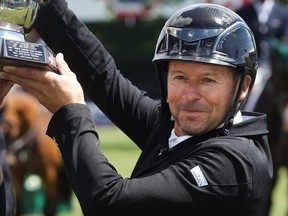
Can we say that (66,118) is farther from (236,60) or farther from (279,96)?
(279,96)

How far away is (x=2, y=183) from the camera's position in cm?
342

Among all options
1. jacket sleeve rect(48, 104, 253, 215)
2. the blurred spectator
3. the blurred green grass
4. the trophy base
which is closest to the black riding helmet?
jacket sleeve rect(48, 104, 253, 215)

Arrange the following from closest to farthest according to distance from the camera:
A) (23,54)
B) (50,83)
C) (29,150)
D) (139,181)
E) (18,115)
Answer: (23,54) → (50,83) → (139,181) → (29,150) → (18,115)

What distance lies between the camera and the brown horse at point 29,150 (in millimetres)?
10789

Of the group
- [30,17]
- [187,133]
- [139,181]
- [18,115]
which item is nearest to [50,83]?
[30,17]

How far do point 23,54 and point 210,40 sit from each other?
2.28ft

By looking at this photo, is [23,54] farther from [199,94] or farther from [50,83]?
[199,94]

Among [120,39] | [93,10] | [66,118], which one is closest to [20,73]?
[66,118]

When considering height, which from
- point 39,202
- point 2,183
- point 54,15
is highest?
point 54,15

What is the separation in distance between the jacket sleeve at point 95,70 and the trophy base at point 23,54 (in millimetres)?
780

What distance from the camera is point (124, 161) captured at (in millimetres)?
16703

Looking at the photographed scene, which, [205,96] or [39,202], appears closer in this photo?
→ [205,96]

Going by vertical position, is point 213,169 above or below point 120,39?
above

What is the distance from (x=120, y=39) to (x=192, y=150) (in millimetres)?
→ 23616
